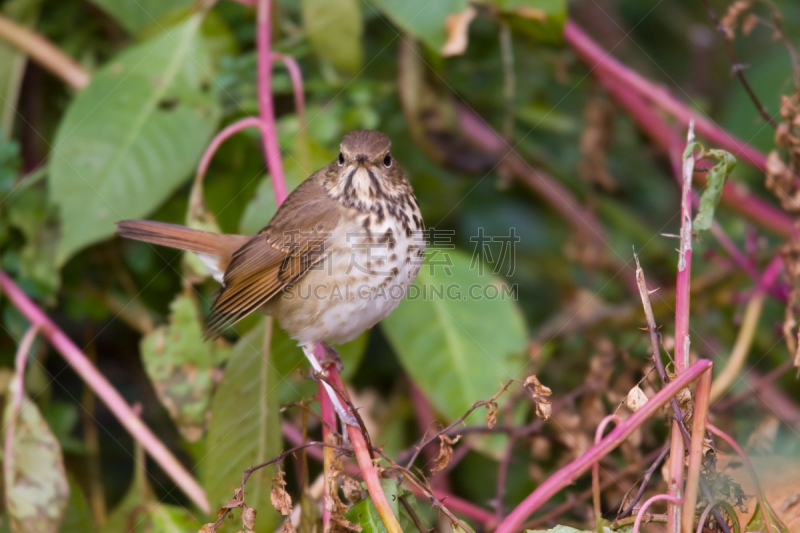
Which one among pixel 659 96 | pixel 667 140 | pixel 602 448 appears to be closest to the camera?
pixel 602 448

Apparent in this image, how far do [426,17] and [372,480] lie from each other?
2112 millimetres

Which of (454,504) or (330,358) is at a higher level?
(330,358)

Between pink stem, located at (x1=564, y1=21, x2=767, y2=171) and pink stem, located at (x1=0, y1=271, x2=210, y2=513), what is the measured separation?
2472 mm

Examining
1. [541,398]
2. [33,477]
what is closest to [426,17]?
[541,398]

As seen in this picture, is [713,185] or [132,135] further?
[132,135]

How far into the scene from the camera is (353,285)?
2.82 m

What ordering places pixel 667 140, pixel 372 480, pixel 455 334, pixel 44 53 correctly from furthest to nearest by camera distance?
pixel 667 140 < pixel 44 53 < pixel 455 334 < pixel 372 480

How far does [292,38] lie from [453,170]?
0.96 metres

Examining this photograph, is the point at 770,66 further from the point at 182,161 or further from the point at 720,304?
the point at 182,161

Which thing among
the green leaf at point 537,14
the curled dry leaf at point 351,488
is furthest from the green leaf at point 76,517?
the green leaf at point 537,14

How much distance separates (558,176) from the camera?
4246mm

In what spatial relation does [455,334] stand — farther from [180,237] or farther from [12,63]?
[12,63]

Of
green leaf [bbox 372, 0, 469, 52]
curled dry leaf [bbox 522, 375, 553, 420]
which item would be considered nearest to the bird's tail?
green leaf [bbox 372, 0, 469, 52]

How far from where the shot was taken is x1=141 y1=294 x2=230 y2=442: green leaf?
2.90m
